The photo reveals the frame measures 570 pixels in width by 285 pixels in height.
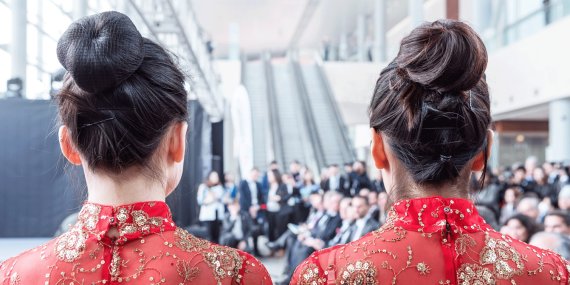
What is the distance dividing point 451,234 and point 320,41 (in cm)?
3336

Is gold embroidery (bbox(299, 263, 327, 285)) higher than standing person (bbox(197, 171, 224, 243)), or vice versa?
gold embroidery (bbox(299, 263, 327, 285))

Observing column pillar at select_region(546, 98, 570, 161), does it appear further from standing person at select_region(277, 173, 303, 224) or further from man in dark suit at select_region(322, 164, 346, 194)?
standing person at select_region(277, 173, 303, 224)

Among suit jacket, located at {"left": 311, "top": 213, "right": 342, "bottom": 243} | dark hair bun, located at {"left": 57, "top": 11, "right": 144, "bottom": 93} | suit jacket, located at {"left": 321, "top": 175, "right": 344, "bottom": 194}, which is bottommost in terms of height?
suit jacket, located at {"left": 311, "top": 213, "right": 342, "bottom": 243}

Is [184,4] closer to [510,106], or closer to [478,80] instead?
[478,80]

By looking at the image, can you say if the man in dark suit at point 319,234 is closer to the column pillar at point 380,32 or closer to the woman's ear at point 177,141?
the woman's ear at point 177,141

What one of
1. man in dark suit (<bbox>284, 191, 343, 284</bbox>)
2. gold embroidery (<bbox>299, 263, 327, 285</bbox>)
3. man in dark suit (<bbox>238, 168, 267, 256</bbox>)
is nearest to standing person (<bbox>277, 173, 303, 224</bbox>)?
man in dark suit (<bbox>238, 168, 267, 256</bbox>)

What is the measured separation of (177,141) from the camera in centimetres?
131

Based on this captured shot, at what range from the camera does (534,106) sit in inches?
575

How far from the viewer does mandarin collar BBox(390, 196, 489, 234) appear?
140 cm

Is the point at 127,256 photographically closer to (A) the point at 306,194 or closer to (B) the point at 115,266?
(B) the point at 115,266

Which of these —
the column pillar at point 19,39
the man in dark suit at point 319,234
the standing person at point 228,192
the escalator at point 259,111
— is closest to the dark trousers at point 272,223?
the standing person at point 228,192

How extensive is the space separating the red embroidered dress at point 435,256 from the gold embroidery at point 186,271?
29 centimetres

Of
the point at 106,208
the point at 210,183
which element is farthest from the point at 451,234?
the point at 210,183

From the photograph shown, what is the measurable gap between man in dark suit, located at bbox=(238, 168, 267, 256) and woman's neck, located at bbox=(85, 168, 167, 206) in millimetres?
8532
